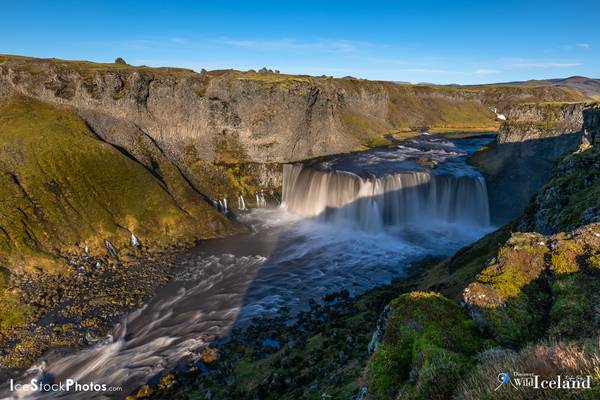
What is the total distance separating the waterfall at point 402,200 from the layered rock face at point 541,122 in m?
20.4

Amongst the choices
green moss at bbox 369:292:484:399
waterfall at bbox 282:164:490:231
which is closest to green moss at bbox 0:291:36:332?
green moss at bbox 369:292:484:399

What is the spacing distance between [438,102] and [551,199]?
160 metres

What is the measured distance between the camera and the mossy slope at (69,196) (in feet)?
142

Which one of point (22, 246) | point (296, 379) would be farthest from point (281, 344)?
point (22, 246)

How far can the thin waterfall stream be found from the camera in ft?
98.3

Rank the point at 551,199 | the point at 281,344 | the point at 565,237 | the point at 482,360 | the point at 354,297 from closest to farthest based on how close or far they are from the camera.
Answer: the point at 482,360
the point at 565,237
the point at 551,199
the point at 281,344
the point at 354,297

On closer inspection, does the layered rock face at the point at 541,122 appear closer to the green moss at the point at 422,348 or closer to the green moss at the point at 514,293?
the green moss at the point at 514,293

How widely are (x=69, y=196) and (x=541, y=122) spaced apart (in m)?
86.8

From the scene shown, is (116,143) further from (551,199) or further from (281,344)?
(551,199)

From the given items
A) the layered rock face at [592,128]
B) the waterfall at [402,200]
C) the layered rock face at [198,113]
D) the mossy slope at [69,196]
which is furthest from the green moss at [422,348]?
the layered rock face at [198,113]

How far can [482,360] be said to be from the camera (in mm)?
8375

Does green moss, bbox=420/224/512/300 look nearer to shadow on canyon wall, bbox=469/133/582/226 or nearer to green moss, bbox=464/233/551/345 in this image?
green moss, bbox=464/233/551/345

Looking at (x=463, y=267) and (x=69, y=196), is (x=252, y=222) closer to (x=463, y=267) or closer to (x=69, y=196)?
(x=69, y=196)

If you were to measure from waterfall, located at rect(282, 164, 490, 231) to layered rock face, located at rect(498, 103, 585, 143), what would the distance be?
67.1 ft
